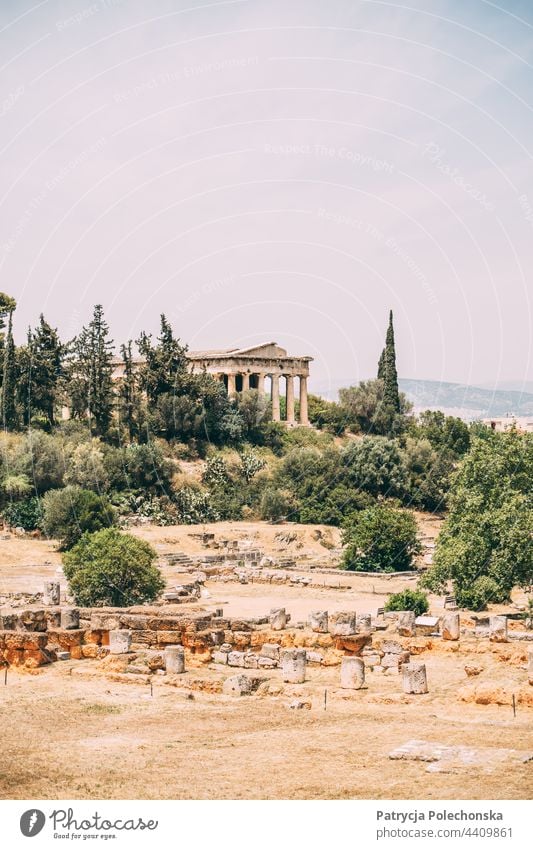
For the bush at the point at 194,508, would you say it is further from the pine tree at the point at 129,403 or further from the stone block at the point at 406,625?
the stone block at the point at 406,625

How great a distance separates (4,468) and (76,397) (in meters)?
10.5

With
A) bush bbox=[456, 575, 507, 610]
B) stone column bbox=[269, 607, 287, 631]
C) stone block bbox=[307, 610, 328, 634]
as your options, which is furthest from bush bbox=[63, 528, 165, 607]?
bush bbox=[456, 575, 507, 610]

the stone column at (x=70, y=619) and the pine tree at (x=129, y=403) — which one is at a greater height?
the pine tree at (x=129, y=403)

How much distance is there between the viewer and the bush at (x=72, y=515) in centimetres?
5744

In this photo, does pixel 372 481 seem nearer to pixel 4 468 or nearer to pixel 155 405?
pixel 155 405

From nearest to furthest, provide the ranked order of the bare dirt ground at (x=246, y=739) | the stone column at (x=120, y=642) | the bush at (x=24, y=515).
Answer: the bare dirt ground at (x=246, y=739)
the stone column at (x=120, y=642)
the bush at (x=24, y=515)

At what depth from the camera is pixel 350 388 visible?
299 feet

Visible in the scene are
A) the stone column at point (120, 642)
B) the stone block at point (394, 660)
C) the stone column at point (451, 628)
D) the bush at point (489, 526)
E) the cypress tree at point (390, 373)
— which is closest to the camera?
the stone block at point (394, 660)

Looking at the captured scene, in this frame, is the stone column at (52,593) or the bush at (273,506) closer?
the stone column at (52,593)

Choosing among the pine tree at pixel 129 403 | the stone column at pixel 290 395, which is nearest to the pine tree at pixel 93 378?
the pine tree at pixel 129 403

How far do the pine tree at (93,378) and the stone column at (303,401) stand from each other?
19770 millimetres

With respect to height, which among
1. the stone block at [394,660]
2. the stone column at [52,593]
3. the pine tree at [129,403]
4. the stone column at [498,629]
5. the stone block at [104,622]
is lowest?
the stone column at [52,593]

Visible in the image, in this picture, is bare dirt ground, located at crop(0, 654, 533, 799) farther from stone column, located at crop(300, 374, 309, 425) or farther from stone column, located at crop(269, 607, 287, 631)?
stone column, located at crop(300, 374, 309, 425)
